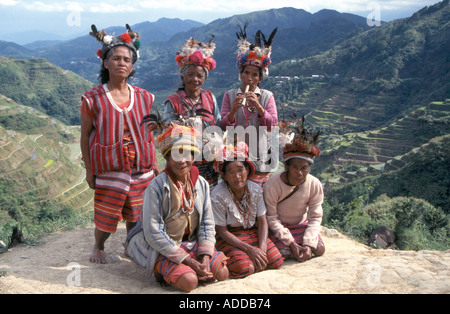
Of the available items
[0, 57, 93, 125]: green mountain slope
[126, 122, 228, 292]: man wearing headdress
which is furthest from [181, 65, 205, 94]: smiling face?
[0, 57, 93, 125]: green mountain slope

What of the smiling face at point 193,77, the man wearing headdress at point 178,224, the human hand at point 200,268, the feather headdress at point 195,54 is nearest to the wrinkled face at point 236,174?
the man wearing headdress at point 178,224

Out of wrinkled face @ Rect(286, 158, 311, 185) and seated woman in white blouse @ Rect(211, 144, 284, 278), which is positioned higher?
wrinkled face @ Rect(286, 158, 311, 185)

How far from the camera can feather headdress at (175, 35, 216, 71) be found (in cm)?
343

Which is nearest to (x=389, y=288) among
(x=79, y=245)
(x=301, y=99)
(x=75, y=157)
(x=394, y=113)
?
(x=79, y=245)

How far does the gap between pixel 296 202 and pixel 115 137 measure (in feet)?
6.08

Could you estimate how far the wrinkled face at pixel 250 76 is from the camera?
371cm

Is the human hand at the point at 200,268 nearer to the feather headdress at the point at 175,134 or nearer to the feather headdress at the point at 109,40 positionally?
the feather headdress at the point at 175,134

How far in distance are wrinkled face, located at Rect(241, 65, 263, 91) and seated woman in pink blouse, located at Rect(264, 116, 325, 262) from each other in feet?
2.31

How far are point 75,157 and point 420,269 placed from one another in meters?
41.6

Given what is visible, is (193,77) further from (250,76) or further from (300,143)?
(300,143)

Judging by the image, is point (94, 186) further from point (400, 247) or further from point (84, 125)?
point (400, 247)

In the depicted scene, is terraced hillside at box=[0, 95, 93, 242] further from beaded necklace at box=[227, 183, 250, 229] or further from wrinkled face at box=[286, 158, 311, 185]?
wrinkled face at box=[286, 158, 311, 185]

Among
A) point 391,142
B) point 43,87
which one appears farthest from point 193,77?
point 43,87

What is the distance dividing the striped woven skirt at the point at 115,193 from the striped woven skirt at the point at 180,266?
2.11 feet
